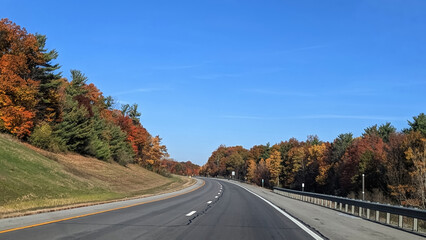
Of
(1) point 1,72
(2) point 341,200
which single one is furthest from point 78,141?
(2) point 341,200

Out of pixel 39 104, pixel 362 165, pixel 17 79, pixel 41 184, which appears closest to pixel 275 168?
pixel 362 165

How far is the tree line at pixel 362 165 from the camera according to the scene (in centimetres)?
4925

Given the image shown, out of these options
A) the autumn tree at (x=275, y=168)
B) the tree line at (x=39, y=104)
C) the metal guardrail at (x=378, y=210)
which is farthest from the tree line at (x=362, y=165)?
the tree line at (x=39, y=104)

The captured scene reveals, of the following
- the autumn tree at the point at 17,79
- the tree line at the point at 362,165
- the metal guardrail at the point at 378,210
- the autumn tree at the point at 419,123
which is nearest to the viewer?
the metal guardrail at the point at 378,210

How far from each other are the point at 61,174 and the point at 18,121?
10.7 m

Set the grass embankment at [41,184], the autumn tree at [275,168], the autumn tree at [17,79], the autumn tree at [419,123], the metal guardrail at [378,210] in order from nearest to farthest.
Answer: the metal guardrail at [378,210]
the grass embankment at [41,184]
the autumn tree at [17,79]
the autumn tree at [419,123]
the autumn tree at [275,168]

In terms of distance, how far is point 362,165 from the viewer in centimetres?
6919

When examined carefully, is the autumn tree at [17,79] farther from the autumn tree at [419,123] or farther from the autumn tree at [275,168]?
the autumn tree at [275,168]

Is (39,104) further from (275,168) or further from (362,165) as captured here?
(275,168)

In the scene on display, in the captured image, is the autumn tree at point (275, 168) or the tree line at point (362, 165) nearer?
the tree line at point (362, 165)

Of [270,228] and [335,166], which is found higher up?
[335,166]

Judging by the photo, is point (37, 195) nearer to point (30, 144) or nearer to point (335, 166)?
point (30, 144)

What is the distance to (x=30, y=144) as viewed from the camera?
42.4 meters

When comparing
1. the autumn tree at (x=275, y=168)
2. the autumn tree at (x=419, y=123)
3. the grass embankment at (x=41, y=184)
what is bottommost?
the grass embankment at (x=41, y=184)
